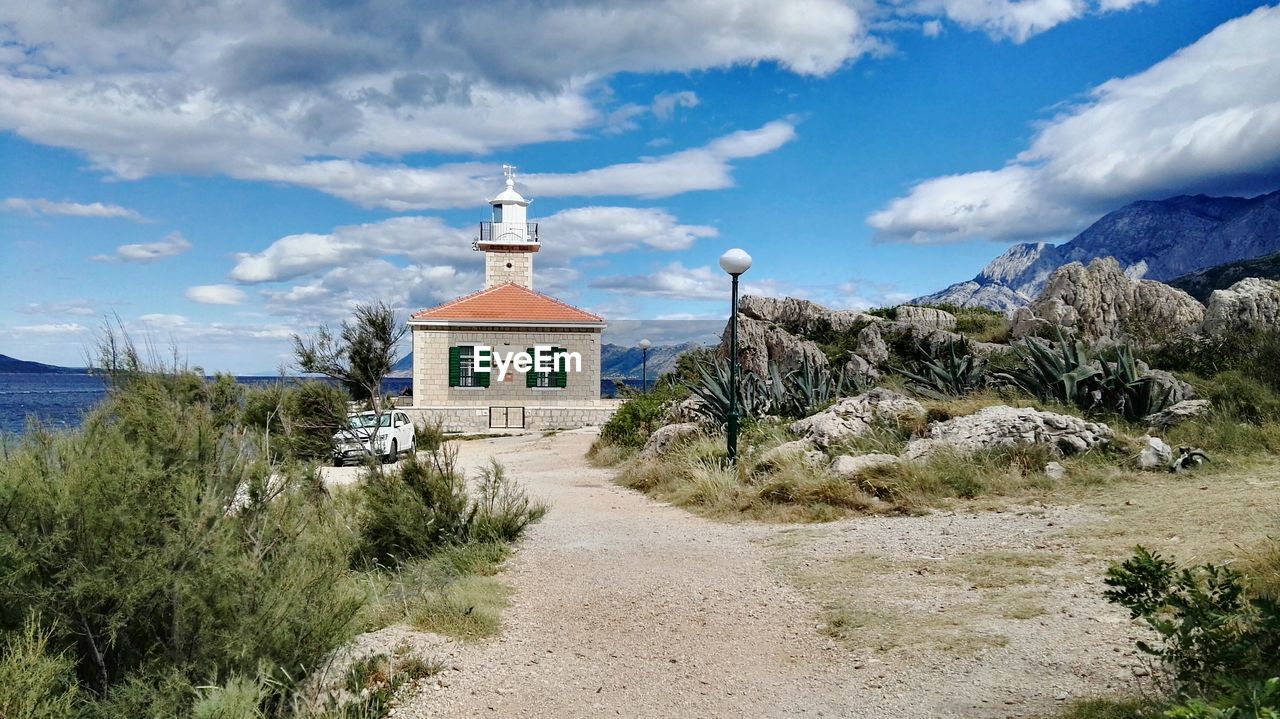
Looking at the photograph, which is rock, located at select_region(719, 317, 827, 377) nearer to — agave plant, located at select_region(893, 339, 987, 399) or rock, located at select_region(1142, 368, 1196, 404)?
agave plant, located at select_region(893, 339, 987, 399)

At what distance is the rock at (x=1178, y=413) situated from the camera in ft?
33.8

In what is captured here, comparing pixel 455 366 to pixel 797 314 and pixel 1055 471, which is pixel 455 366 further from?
pixel 1055 471

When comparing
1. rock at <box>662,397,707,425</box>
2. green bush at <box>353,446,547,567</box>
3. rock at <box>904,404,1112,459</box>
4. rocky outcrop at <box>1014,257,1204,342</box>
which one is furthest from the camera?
rocky outcrop at <box>1014,257,1204,342</box>

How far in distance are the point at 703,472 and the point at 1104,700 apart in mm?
6837

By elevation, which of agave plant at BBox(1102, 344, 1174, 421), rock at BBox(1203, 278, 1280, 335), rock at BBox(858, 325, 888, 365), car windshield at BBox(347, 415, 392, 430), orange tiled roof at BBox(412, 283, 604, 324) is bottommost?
car windshield at BBox(347, 415, 392, 430)

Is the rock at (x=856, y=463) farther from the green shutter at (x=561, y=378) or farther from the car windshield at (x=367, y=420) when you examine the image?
the green shutter at (x=561, y=378)

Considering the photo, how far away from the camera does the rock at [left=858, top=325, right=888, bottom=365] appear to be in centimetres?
1798

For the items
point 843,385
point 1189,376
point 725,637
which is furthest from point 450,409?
point 725,637

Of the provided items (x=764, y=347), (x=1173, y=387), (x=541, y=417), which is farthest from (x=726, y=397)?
(x=541, y=417)

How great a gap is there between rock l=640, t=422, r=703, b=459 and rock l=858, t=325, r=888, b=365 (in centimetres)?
605

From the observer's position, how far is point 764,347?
19531 mm

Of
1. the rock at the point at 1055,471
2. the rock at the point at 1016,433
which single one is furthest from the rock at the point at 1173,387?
→ the rock at the point at 1055,471

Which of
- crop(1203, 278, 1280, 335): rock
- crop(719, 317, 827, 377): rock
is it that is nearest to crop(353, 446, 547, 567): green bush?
crop(719, 317, 827, 377): rock

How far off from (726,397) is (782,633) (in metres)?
8.10
